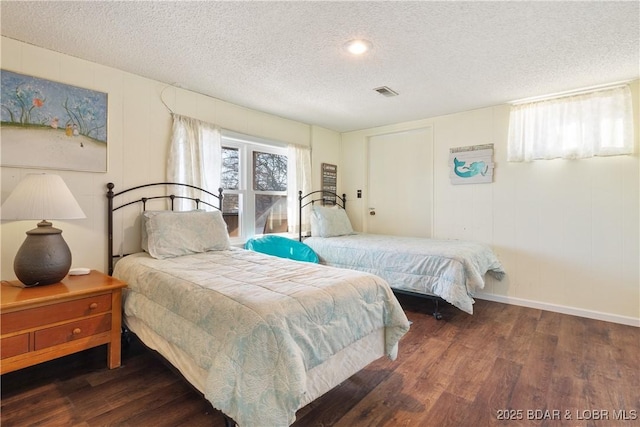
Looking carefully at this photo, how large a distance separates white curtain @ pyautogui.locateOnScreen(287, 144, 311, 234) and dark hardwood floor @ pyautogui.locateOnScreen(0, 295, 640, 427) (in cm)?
223

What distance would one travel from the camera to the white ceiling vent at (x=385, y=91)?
122 inches

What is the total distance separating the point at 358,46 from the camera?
7.41ft

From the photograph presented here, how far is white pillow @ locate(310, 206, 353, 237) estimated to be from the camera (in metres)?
4.18

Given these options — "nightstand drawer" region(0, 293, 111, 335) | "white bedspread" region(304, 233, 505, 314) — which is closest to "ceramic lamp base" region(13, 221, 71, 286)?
"nightstand drawer" region(0, 293, 111, 335)

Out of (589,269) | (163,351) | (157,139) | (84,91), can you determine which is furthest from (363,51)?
(589,269)

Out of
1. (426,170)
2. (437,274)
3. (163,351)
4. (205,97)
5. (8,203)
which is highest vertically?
(205,97)

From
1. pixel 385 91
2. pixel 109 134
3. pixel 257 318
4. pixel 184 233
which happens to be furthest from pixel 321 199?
pixel 257 318

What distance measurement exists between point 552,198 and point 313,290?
3.07m

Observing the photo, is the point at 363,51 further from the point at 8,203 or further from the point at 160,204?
the point at 8,203

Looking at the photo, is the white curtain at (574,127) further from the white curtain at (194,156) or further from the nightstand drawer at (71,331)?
the nightstand drawer at (71,331)

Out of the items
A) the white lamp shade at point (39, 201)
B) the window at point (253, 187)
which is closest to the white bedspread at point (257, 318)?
the white lamp shade at point (39, 201)

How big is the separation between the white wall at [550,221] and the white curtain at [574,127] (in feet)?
0.33

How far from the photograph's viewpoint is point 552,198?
11.0 ft

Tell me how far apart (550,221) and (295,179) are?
2997 millimetres
